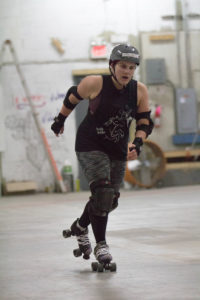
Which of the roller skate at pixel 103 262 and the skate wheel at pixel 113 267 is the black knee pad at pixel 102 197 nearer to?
the roller skate at pixel 103 262

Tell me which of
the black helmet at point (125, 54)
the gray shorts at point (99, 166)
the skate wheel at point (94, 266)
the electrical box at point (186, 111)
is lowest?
the electrical box at point (186, 111)

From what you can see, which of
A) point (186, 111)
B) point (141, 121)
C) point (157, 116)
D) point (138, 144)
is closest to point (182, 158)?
point (186, 111)

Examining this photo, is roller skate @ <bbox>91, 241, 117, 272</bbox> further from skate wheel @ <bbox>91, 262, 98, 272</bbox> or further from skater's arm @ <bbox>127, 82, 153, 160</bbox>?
skater's arm @ <bbox>127, 82, 153, 160</bbox>

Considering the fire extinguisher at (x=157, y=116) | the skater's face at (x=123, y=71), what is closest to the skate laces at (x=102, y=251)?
the skater's face at (x=123, y=71)

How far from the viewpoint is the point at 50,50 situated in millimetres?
15984

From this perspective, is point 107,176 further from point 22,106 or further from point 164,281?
point 22,106

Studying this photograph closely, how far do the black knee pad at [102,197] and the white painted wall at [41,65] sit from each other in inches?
417

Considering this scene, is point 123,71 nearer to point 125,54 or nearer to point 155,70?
point 125,54

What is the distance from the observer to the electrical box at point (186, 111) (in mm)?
16344

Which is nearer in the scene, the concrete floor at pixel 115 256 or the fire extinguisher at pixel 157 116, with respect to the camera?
the concrete floor at pixel 115 256

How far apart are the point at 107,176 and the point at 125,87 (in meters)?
0.61

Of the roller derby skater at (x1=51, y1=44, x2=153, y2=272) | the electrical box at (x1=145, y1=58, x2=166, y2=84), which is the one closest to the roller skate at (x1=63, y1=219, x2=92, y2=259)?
the roller derby skater at (x1=51, y1=44, x2=153, y2=272)

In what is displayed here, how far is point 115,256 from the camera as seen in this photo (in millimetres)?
5848

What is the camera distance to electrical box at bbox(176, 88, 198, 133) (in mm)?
16344
